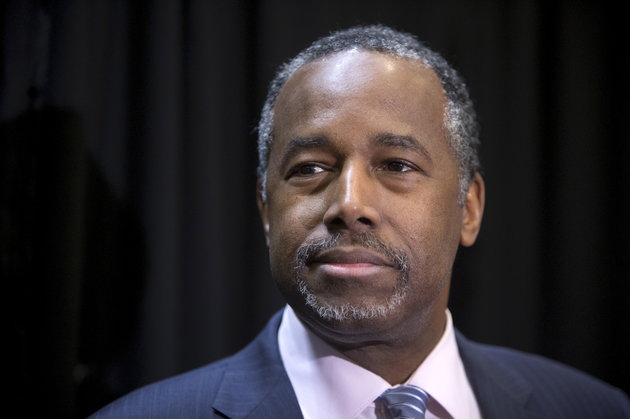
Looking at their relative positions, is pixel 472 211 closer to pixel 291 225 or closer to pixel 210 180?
pixel 291 225

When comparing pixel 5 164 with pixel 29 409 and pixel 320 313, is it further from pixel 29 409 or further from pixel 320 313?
pixel 320 313

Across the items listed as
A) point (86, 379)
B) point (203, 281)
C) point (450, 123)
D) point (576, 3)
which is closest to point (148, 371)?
point (86, 379)

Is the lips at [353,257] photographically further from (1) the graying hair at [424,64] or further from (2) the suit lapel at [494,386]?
(2) the suit lapel at [494,386]

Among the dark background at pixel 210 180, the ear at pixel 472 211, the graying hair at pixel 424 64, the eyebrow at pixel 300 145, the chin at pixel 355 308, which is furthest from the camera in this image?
the dark background at pixel 210 180

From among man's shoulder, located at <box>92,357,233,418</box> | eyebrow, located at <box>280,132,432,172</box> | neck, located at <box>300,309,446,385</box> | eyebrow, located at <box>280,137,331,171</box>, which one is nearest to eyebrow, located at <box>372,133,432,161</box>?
eyebrow, located at <box>280,132,432,172</box>

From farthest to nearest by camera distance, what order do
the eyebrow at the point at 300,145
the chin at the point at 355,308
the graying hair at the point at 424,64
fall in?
the graying hair at the point at 424,64 → the eyebrow at the point at 300,145 → the chin at the point at 355,308

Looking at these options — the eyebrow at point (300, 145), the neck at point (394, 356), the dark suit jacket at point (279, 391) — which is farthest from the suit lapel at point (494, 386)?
the eyebrow at point (300, 145)

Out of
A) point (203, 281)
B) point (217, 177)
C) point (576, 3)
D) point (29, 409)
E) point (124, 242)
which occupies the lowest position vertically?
point (29, 409)

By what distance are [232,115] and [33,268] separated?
0.73 m

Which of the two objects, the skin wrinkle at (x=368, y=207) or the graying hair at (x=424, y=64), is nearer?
the skin wrinkle at (x=368, y=207)

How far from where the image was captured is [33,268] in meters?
1.59

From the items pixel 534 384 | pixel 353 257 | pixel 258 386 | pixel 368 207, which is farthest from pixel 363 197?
pixel 534 384

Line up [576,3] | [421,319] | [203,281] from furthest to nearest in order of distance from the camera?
[576,3] < [203,281] < [421,319]

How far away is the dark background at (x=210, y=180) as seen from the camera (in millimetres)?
1613
